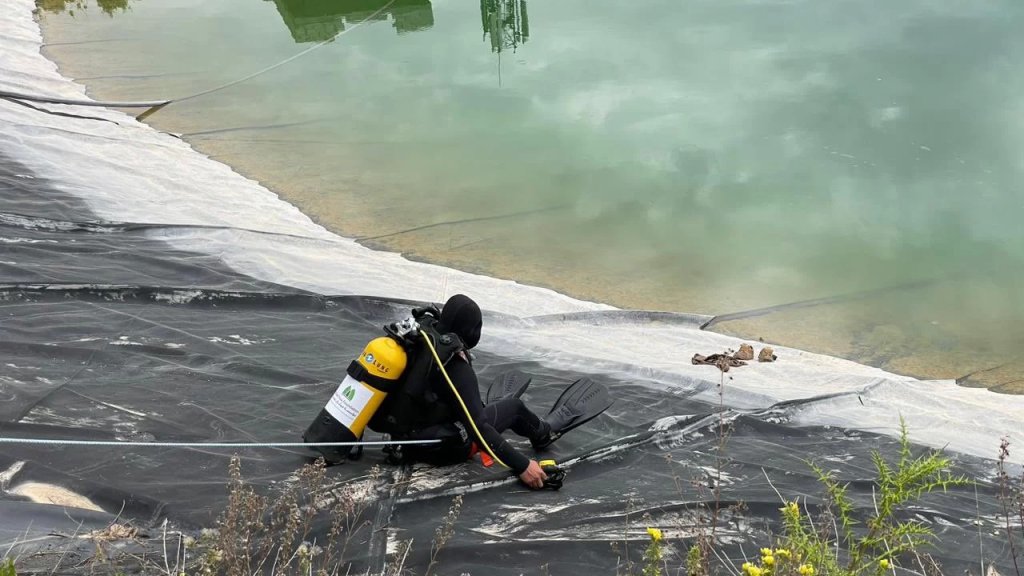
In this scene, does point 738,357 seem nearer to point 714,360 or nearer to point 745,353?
point 745,353

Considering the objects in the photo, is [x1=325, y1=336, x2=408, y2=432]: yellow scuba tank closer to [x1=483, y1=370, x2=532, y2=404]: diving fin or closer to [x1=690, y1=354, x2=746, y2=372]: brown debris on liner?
[x1=483, y1=370, x2=532, y2=404]: diving fin

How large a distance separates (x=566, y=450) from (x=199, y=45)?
1196 cm

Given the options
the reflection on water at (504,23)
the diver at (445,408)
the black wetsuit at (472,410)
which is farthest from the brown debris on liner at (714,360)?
the reflection on water at (504,23)

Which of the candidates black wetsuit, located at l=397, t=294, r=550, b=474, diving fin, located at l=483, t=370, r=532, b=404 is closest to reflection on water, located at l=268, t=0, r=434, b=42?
diving fin, located at l=483, t=370, r=532, b=404

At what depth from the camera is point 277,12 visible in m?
16.6

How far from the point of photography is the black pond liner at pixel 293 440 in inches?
140

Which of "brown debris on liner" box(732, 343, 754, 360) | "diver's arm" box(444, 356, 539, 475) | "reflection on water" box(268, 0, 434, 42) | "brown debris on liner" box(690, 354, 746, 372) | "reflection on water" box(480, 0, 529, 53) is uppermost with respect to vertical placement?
"reflection on water" box(268, 0, 434, 42)

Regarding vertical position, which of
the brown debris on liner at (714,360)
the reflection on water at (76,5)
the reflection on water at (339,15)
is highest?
the reflection on water at (76,5)

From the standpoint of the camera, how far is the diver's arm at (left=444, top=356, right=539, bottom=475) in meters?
3.96

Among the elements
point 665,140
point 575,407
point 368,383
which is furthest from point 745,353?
point 665,140

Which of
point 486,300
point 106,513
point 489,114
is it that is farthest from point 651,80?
point 106,513

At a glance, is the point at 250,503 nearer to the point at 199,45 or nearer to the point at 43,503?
the point at 43,503

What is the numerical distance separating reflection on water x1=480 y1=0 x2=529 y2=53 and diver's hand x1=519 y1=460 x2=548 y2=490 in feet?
34.7

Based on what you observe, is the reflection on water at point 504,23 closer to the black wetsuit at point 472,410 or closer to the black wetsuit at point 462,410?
the black wetsuit at point 462,410
